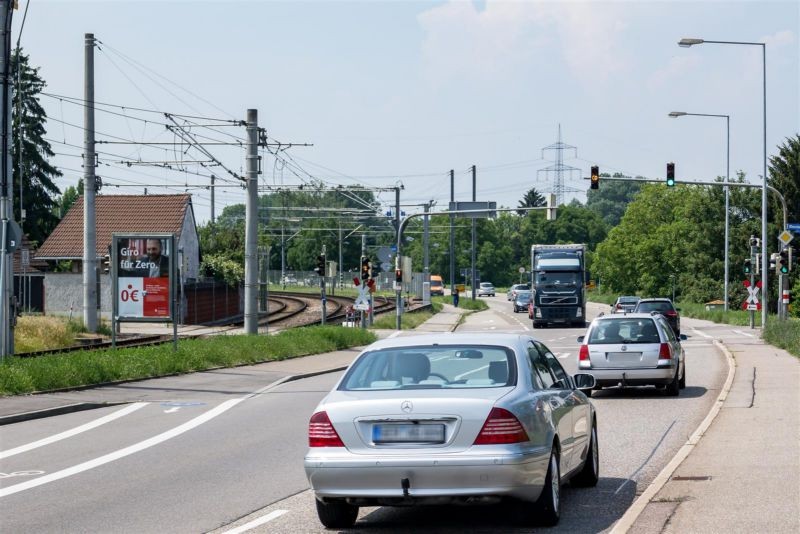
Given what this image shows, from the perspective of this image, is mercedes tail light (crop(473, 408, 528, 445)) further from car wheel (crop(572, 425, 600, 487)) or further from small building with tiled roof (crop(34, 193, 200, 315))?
small building with tiled roof (crop(34, 193, 200, 315))

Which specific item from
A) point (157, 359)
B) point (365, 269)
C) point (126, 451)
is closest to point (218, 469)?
point (126, 451)

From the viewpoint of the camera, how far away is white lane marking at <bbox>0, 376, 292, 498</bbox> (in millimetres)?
12195

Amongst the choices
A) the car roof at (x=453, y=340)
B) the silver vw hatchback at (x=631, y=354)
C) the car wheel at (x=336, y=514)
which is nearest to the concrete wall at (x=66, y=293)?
the silver vw hatchback at (x=631, y=354)

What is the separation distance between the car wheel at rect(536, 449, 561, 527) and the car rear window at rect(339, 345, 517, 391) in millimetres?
729

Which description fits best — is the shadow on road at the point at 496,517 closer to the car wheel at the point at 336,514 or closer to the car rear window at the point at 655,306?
the car wheel at the point at 336,514

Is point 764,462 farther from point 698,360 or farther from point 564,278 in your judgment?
point 564,278

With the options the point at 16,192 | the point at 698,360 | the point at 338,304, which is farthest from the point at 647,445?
the point at 16,192

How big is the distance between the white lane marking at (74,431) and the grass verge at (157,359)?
2316mm

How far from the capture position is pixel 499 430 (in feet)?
28.6

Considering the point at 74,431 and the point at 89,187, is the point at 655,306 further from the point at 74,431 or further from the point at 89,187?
the point at 74,431

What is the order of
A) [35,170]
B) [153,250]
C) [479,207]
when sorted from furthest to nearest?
[35,170]
[479,207]
[153,250]

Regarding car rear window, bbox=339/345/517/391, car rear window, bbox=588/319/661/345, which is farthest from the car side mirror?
car rear window, bbox=588/319/661/345

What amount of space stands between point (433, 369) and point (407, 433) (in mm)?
1124

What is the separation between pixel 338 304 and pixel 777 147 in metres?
33.6
